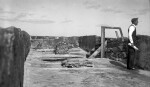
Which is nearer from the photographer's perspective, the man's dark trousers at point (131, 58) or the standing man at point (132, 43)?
the standing man at point (132, 43)

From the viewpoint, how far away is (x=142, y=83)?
193 inches

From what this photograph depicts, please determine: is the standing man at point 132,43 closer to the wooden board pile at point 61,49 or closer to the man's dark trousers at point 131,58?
the man's dark trousers at point 131,58

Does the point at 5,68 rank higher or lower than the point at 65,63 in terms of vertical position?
higher

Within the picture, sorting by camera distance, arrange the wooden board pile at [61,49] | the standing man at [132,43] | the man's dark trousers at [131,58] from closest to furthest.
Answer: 1. the standing man at [132,43]
2. the man's dark trousers at [131,58]
3. the wooden board pile at [61,49]

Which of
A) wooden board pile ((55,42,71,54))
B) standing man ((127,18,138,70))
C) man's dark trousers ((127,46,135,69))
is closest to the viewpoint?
standing man ((127,18,138,70))

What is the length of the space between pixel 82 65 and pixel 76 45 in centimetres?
1551

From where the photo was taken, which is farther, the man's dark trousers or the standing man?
the man's dark trousers

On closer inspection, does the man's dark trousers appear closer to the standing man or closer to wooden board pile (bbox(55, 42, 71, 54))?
the standing man

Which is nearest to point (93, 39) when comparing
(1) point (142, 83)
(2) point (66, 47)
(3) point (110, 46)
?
(2) point (66, 47)

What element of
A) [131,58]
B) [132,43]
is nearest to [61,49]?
[131,58]

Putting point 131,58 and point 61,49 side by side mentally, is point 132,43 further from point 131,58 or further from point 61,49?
point 61,49

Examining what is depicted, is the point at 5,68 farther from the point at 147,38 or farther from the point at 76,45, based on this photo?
the point at 76,45

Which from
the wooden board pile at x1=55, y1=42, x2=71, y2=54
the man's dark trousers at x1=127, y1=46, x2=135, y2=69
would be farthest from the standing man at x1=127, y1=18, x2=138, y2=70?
the wooden board pile at x1=55, y1=42, x2=71, y2=54

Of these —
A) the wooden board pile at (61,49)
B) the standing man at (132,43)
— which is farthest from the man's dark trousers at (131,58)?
the wooden board pile at (61,49)
